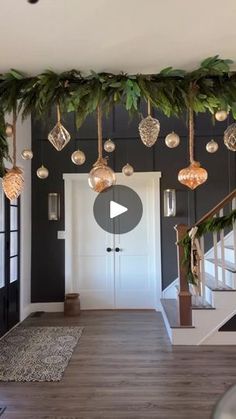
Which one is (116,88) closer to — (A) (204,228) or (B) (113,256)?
(A) (204,228)

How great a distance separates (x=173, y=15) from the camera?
5.66ft

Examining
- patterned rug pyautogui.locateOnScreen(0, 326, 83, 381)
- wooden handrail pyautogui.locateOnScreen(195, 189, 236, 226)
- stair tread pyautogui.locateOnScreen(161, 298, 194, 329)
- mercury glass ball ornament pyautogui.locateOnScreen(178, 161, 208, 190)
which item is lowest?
patterned rug pyautogui.locateOnScreen(0, 326, 83, 381)

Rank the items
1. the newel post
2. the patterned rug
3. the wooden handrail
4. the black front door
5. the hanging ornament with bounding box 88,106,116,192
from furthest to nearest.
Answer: the black front door
the wooden handrail
the newel post
the patterned rug
the hanging ornament with bounding box 88,106,116,192

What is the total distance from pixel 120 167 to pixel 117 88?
12.5 feet

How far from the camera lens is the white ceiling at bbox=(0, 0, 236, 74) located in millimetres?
1665

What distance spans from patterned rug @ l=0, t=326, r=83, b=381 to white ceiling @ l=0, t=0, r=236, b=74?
2765mm

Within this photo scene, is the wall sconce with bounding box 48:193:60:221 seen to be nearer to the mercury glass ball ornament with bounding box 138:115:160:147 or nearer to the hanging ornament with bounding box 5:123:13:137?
the hanging ornament with bounding box 5:123:13:137

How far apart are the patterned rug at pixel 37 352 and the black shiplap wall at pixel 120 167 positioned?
1.21 m

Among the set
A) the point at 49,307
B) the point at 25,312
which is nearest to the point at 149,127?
the point at 25,312

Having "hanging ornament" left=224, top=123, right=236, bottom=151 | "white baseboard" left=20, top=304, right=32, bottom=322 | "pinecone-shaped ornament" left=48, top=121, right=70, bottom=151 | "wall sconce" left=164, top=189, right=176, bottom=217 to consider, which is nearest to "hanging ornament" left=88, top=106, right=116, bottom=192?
"pinecone-shaped ornament" left=48, top=121, right=70, bottom=151

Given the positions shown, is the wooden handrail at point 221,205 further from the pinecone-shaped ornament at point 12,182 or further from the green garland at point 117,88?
the pinecone-shaped ornament at point 12,182

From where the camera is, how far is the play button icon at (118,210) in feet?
19.9

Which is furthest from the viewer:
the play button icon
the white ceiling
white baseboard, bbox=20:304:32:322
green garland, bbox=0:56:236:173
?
the play button icon

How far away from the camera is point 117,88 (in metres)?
2.17
